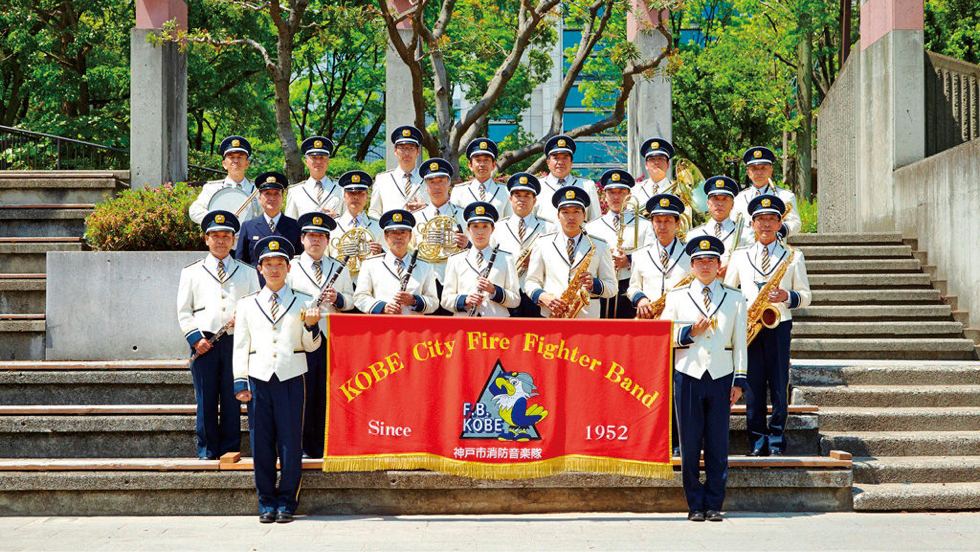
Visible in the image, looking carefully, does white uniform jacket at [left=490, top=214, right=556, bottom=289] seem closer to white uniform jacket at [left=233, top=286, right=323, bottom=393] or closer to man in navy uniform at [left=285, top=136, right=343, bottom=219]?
man in navy uniform at [left=285, top=136, right=343, bottom=219]

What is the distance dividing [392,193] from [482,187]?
93 centimetres

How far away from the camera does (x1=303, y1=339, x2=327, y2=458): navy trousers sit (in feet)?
27.5

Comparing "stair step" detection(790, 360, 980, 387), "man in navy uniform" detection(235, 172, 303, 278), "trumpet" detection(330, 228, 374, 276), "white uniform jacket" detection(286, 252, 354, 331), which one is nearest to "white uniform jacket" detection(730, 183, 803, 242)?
"stair step" detection(790, 360, 980, 387)

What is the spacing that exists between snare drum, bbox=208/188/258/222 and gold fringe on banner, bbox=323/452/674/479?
3.15 m

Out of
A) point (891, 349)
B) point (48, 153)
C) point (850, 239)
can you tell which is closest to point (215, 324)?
point (891, 349)

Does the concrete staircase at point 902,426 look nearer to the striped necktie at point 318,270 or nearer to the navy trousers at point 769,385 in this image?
the navy trousers at point 769,385

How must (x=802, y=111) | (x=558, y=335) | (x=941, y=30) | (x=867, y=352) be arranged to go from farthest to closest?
(x=802, y=111)
(x=941, y=30)
(x=867, y=352)
(x=558, y=335)

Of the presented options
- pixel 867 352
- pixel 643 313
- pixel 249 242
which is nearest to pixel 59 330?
pixel 249 242

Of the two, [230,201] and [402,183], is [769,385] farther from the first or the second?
[230,201]

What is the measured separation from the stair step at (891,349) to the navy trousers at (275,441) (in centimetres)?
654

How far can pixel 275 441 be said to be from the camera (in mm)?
7812

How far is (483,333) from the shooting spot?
26.2 feet

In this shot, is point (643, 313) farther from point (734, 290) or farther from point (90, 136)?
point (90, 136)

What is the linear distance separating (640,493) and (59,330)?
6817 mm
